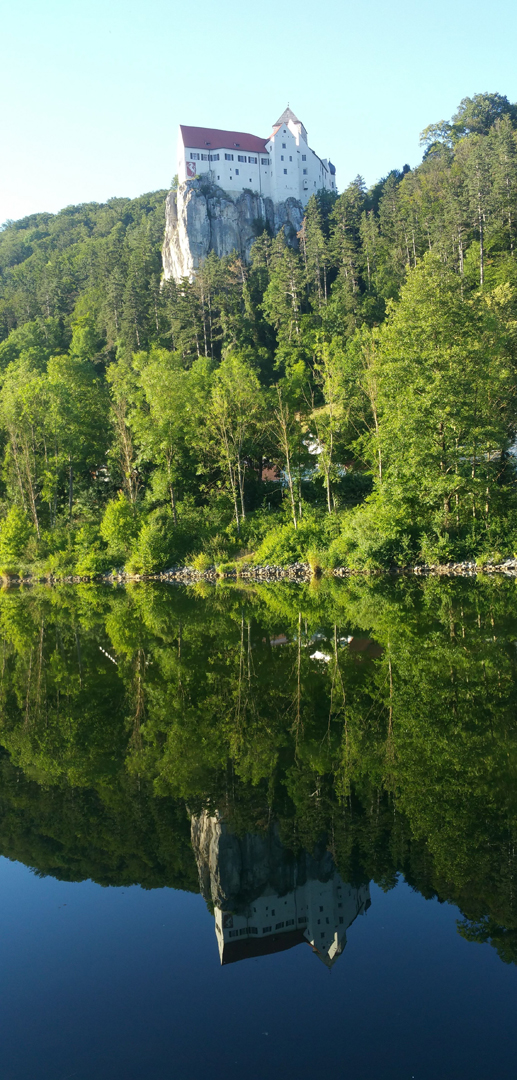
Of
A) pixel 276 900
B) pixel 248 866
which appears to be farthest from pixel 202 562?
pixel 276 900

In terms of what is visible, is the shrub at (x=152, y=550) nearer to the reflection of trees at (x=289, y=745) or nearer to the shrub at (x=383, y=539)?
the shrub at (x=383, y=539)

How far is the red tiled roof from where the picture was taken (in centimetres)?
10344

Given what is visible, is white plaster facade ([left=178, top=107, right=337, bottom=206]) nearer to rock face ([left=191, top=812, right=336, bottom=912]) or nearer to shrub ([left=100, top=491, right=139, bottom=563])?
shrub ([left=100, top=491, right=139, bottom=563])

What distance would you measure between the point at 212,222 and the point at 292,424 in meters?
72.7

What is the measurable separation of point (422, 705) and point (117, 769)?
4.26 meters

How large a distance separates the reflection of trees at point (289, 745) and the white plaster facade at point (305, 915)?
0.60 ft

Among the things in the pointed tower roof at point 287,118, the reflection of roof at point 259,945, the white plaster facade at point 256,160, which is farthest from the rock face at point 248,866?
the pointed tower roof at point 287,118

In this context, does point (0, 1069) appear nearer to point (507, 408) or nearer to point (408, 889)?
point (408, 889)

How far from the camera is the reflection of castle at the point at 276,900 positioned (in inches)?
199

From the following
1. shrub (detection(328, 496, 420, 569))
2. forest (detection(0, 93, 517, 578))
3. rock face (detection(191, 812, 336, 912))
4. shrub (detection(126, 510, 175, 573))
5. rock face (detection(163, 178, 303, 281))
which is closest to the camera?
rock face (detection(191, 812, 336, 912))

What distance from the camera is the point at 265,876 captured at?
552 centimetres

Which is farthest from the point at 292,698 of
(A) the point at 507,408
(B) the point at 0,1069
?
(A) the point at 507,408

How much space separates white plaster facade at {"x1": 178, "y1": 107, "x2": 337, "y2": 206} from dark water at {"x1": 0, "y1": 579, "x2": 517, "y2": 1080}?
10857 cm

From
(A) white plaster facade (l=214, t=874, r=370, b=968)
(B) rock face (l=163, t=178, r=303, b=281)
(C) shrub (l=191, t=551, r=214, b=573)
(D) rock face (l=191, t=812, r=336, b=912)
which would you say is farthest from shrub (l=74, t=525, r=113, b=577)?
(B) rock face (l=163, t=178, r=303, b=281)
